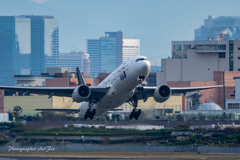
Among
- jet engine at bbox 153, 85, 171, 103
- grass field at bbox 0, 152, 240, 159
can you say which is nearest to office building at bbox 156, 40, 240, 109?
grass field at bbox 0, 152, 240, 159

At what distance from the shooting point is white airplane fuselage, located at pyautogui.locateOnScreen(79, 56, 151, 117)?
58.9 m

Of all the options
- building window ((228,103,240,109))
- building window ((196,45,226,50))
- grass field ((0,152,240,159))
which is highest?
building window ((196,45,226,50))

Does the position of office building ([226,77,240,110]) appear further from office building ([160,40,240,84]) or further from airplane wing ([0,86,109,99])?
airplane wing ([0,86,109,99])

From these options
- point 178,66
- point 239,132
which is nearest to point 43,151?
point 239,132

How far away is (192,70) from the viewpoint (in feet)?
639

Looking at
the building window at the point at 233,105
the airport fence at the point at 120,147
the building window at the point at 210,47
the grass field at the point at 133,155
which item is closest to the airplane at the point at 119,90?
the grass field at the point at 133,155

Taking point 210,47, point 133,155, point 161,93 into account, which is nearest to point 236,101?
point 210,47

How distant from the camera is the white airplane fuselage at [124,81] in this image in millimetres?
58938

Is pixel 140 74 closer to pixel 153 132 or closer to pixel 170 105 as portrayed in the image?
pixel 153 132

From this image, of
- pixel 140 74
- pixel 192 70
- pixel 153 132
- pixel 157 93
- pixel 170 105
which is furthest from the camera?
pixel 192 70

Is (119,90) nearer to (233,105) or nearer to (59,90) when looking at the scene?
(59,90)

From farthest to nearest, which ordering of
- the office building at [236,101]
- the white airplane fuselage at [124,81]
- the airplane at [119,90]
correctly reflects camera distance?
1. the office building at [236,101]
2. the airplane at [119,90]
3. the white airplane fuselage at [124,81]

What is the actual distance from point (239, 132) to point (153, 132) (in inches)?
667

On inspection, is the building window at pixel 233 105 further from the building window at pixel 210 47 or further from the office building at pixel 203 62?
the building window at pixel 210 47
